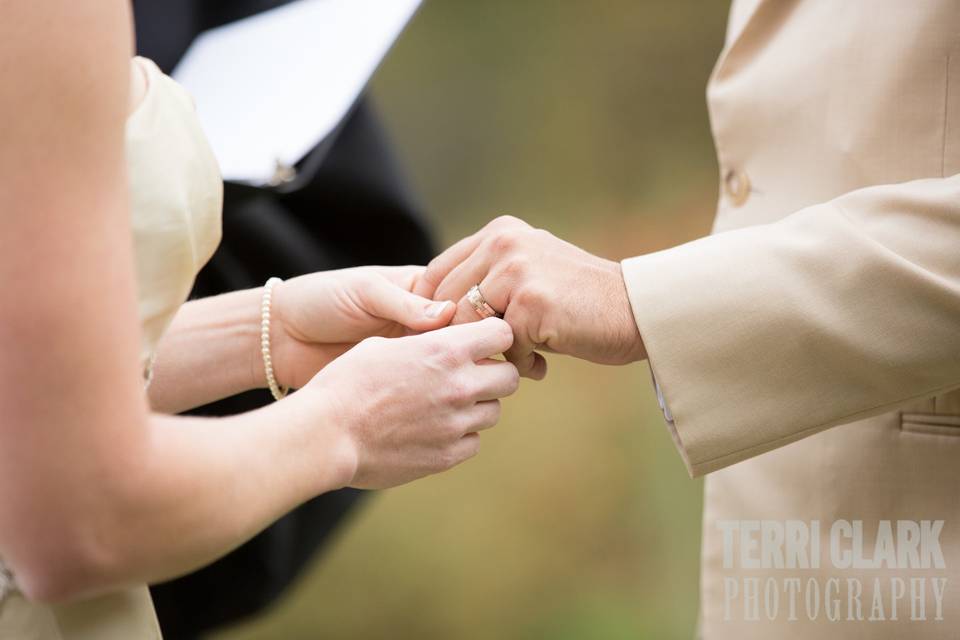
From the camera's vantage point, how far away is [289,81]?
1429 millimetres

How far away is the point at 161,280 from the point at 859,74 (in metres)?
0.73

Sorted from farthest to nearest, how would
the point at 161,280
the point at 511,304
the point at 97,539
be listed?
the point at 511,304
the point at 161,280
the point at 97,539

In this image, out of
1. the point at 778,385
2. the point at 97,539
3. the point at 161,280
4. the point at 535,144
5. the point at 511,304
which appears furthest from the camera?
the point at 535,144

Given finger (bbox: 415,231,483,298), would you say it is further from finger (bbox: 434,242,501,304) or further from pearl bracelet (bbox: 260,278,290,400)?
pearl bracelet (bbox: 260,278,290,400)

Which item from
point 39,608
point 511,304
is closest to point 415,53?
point 511,304

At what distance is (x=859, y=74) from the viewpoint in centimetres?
98

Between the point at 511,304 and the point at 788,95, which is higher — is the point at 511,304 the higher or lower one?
the lower one

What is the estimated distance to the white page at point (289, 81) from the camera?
1.39 m

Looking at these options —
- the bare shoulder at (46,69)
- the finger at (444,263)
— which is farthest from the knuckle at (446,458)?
the bare shoulder at (46,69)

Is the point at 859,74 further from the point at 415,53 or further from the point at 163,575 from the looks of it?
the point at 415,53

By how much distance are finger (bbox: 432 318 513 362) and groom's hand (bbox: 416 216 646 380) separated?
0.10 feet

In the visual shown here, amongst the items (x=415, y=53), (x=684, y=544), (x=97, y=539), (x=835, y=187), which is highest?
(x=415, y=53)

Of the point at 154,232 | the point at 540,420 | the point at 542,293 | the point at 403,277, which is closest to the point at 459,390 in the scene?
the point at 542,293

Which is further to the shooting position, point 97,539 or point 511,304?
point 511,304
